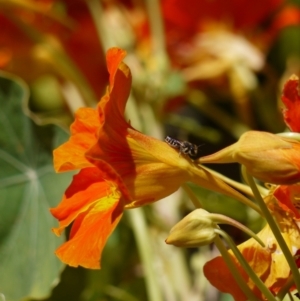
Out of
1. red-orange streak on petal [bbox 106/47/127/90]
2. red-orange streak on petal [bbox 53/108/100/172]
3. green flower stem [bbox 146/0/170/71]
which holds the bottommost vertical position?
red-orange streak on petal [bbox 53/108/100/172]

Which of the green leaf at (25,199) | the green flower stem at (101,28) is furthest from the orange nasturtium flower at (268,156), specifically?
the green flower stem at (101,28)

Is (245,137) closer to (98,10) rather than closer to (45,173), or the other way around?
(45,173)

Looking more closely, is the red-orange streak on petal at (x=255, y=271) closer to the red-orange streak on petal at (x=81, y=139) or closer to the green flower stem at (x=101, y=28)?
the red-orange streak on petal at (x=81, y=139)

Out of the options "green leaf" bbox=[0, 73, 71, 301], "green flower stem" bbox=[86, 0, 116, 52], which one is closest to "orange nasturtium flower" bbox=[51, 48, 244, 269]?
"green leaf" bbox=[0, 73, 71, 301]

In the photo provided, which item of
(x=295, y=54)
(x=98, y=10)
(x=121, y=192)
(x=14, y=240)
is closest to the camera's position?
(x=121, y=192)

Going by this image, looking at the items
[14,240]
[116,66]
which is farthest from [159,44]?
[116,66]

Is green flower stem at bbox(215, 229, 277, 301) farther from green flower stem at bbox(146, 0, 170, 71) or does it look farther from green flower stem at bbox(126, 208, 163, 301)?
green flower stem at bbox(146, 0, 170, 71)

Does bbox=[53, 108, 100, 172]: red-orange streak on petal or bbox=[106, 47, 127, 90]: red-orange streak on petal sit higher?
bbox=[106, 47, 127, 90]: red-orange streak on petal
